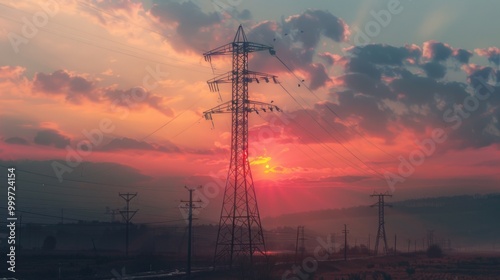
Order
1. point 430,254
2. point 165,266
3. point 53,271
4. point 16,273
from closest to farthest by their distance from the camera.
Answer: point 16,273 < point 53,271 < point 165,266 < point 430,254

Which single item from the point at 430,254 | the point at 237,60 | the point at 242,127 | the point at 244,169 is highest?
the point at 237,60

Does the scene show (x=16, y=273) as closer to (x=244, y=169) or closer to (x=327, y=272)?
(x=244, y=169)

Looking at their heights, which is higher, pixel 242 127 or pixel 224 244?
pixel 242 127

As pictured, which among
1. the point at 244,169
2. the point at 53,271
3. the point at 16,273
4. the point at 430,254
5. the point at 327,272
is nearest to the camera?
the point at 244,169

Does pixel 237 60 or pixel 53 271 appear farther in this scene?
pixel 53 271

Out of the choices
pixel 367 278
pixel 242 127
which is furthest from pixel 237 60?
pixel 367 278

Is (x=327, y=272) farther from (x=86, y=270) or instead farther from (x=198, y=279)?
(x=86, y=270)

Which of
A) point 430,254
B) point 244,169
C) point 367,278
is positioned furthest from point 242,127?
point 430,254

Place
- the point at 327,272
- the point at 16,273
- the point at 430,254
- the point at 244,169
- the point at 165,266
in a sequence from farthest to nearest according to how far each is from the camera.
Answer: the point at 430,254
the point at 165,266
the point at 327,272
the point at 16,273
the point at 244,169

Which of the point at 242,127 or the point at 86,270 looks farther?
the point at 86,270

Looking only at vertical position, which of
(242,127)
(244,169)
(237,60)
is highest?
(237,60)
